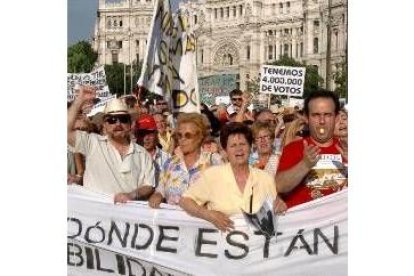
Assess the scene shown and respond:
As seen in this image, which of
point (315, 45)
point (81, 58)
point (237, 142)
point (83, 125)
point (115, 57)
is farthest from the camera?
point (115, 57)

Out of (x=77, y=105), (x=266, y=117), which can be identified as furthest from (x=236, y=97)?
(x=77, y=105)

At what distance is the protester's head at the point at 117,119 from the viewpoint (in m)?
7.57

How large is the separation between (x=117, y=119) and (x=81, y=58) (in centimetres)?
68

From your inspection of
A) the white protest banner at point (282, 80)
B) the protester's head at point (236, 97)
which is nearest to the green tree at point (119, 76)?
the protester's head at point (236, 97)

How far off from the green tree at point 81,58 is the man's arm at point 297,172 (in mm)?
1937

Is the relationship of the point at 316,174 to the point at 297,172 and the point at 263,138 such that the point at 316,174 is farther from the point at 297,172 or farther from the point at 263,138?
the point at 263,138

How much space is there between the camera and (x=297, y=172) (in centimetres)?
729

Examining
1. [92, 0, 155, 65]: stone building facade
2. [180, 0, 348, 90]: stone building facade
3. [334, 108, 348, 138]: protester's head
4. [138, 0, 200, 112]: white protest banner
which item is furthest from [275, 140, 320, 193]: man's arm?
[92, 0, 155, 65]: stone building facade

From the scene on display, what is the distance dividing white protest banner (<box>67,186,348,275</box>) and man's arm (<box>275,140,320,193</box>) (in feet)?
0.65

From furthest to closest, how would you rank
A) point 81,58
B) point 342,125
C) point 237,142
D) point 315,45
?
point 81,58 < point 315,45 < point 237,142 < point 342,125

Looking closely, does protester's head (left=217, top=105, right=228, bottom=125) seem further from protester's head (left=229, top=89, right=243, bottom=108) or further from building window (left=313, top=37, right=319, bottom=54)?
building window (left=313, top=37, right=319, bottom=54)

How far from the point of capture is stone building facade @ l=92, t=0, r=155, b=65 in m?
7.75
